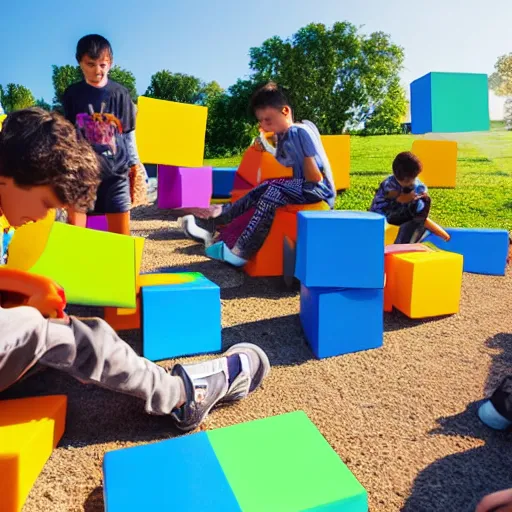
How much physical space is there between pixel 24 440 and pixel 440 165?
812cm

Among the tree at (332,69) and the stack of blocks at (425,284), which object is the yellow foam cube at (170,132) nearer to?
the stack of blocks at (425,284)

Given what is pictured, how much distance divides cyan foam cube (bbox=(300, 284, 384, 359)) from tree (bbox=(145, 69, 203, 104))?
39554mm

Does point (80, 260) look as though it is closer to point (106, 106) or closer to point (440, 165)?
point (106, 106)

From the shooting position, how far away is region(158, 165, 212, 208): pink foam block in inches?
227

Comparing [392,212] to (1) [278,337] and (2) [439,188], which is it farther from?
(2) [439,188]

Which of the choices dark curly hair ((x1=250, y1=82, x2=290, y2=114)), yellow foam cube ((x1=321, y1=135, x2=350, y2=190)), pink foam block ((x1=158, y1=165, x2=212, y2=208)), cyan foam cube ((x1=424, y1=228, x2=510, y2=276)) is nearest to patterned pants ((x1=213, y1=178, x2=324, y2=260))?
dark curly hair ((x1=250, y1=82, x2=290, y2=114))

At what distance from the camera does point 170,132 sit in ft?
16.8

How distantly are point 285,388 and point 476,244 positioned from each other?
2.36 metres

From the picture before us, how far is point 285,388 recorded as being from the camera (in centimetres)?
197

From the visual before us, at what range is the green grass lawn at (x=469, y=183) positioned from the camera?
5664mm

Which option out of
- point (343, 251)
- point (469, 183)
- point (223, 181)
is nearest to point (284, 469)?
point (343, 251)

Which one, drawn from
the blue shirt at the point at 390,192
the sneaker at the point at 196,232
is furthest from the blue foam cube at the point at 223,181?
the blue shirt at the point at 390,192

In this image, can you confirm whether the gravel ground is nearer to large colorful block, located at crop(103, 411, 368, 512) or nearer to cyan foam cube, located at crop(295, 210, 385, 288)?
large colorful block, located at crop(103, 411, 368, 512)

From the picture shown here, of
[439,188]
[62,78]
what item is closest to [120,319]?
[439,188]
